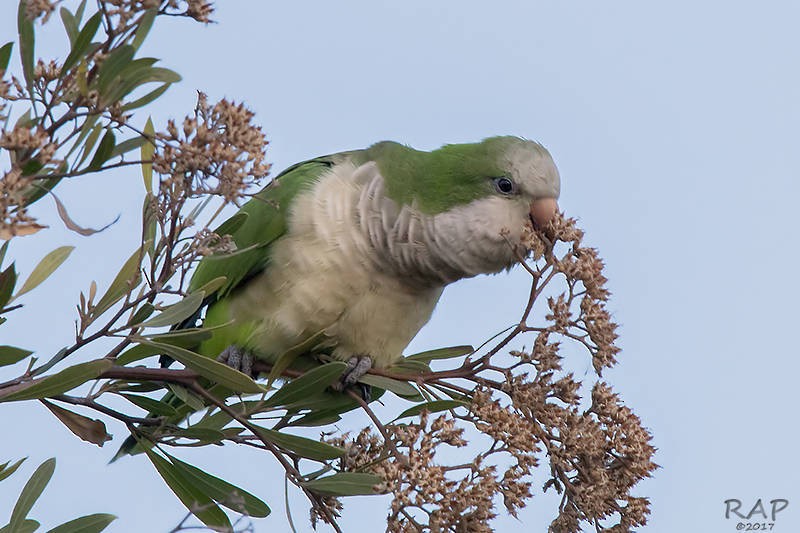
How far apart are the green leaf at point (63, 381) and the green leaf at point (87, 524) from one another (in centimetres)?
52

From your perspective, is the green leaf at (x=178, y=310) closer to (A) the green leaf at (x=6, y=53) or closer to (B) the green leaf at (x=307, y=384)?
(B) the green leaf at (x=307, y=384)

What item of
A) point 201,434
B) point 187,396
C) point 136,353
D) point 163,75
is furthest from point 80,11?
point 201,434

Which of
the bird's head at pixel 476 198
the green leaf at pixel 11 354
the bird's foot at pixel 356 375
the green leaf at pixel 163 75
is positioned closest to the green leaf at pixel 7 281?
the green leaf at pixel 11 354

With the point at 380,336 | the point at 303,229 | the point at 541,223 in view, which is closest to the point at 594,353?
the point at 541,223

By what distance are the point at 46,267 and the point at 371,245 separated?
1278mm

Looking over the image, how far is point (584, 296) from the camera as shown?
287 centimetres

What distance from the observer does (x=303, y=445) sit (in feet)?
9.60

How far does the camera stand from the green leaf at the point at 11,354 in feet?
8.23

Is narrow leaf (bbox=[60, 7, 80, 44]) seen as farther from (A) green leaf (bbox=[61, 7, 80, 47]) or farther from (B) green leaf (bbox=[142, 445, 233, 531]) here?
(B) green leaf (bbox=[142, 445, 233, 531])

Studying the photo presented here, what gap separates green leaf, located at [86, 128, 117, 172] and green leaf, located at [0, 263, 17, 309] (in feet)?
1.21

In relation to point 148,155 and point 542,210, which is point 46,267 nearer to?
point 148,155

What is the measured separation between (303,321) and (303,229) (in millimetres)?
362

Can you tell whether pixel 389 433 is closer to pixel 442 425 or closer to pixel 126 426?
pixel 442 425

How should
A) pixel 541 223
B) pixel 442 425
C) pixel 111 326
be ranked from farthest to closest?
pixel 541 223, pixel 442 425, pixel 111 326
